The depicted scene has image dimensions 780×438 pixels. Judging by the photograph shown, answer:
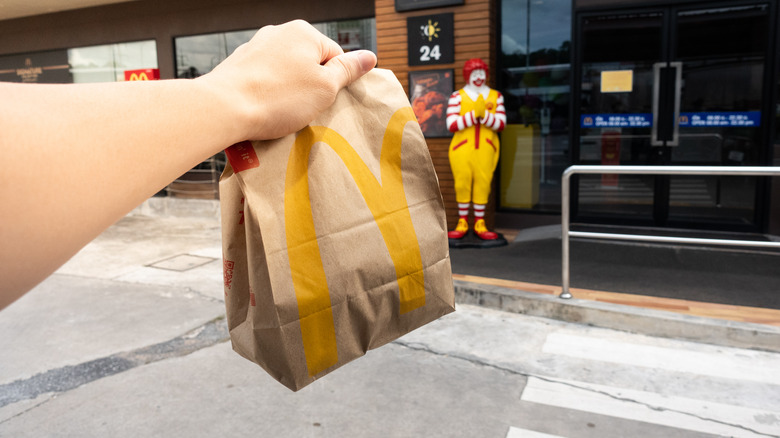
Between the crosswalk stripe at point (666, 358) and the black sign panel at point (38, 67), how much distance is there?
1050cm

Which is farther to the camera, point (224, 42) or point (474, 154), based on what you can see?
point (224, 42)

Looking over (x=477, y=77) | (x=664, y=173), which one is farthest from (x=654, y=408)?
(x=477, y=77)

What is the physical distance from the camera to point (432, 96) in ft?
22.3

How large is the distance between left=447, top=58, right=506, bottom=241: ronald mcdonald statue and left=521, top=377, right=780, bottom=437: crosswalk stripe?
123 inches

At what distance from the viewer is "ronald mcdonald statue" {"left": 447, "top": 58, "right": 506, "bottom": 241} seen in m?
6.04

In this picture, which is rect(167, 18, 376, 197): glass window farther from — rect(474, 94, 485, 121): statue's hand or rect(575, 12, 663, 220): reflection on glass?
rect(575, 12, 663, 220): reflection on glass

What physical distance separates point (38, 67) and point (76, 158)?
12.9m

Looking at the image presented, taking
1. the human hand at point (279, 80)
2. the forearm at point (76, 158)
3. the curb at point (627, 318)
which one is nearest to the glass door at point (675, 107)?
the curb at point (627, 318)

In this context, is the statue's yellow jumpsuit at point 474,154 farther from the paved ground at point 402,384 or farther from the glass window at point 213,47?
the glass window at point 213,47

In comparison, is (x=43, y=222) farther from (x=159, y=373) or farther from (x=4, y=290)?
(x=159, y=373)

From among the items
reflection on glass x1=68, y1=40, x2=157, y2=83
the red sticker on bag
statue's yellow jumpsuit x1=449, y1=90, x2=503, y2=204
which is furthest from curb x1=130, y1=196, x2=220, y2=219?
the red sticker on bag

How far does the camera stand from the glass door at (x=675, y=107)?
6.19 m

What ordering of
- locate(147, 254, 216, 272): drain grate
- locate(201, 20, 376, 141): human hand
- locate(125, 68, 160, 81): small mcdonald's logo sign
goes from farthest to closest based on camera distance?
locate(125, 68, 160, 81): small mcdonald's logo sign
locate(147, 254, 216, 272): drain grate
locate(201, 20, 376, 141): human hand

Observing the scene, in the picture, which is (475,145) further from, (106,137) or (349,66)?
(106,137)
